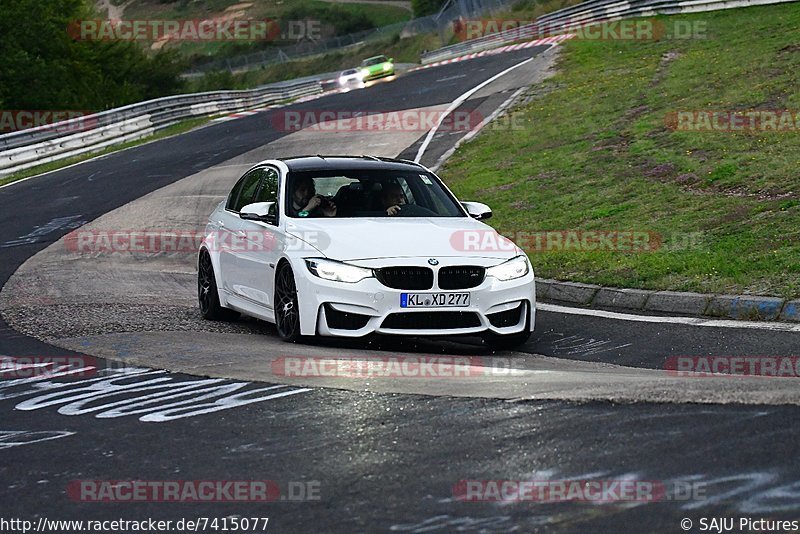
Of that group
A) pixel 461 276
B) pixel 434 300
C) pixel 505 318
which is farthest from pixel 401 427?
pixel 505 318

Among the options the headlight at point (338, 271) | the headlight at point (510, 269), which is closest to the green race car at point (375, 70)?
the headlight at point (510, 269)

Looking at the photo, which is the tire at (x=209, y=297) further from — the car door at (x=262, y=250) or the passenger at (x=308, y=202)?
the passenger at (x=308, y=202)

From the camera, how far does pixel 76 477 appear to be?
5602mm

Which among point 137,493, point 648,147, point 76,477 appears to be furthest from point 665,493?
point 648,147

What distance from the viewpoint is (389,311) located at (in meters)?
9.52

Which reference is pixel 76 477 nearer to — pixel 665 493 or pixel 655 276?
pixel 665 493

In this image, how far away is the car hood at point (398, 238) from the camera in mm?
9781

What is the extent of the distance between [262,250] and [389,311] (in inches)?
69.6

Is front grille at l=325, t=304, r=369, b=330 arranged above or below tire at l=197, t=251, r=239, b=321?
above

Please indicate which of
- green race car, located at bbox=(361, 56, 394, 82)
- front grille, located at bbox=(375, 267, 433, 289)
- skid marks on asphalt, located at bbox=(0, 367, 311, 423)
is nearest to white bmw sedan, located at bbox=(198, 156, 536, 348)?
front grille, located at bbox=(375, 267, 433, 289)

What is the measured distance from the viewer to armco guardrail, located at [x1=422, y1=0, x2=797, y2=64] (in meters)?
45.2

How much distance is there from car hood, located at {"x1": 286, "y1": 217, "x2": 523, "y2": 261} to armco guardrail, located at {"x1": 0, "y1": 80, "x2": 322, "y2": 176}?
21242 millimetres

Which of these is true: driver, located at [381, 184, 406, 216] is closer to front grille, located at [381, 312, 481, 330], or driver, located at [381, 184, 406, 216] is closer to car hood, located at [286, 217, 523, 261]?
car hood, located at [286, 217, 523, 261]

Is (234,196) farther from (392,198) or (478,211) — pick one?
(478,211)
